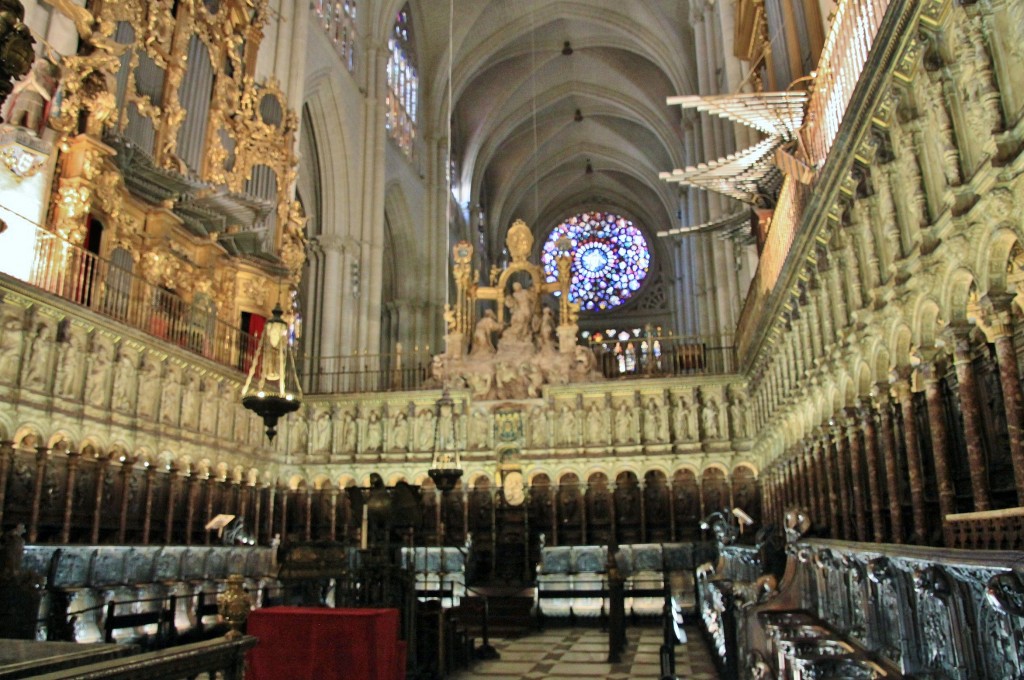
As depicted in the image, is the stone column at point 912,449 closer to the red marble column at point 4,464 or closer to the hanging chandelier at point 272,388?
the hanging chandelier at point 272,388

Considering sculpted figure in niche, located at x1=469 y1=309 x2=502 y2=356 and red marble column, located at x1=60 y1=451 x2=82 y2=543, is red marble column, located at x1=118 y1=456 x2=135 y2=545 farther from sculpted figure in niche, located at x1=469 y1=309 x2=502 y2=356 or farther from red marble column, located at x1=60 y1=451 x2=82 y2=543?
sculpted figure in niche, located at x1=469 y1=309 x2=502 y2=356

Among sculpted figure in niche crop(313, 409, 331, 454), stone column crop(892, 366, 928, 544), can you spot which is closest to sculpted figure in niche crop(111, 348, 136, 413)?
sculpted figure in niche crop(313, 409, 331, 454)

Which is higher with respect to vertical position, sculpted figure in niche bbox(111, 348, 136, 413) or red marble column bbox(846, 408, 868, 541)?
sculpted figure in niche bbox(111, 348, 136, 413)

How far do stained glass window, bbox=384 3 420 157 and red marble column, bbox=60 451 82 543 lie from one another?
17076mm

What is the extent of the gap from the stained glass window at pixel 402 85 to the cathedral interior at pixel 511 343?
0.17 m

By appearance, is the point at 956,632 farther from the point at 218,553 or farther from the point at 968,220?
the point at 218,553

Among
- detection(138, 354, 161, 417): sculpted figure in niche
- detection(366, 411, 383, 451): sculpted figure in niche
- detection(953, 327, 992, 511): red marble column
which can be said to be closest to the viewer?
detection(953, 327, 992, 511): red marble column

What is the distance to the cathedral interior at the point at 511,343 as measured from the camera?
188 inches

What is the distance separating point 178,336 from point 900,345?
12637 mm

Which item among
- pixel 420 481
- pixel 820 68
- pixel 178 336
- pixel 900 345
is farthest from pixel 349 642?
pixel 420 481

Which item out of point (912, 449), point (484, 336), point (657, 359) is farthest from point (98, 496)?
point (657, 359)

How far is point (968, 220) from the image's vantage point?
4.67m

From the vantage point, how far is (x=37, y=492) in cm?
1062

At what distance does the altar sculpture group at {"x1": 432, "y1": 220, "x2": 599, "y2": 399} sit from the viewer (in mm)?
18203
